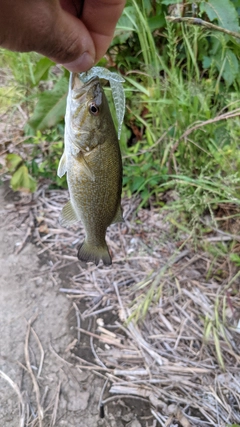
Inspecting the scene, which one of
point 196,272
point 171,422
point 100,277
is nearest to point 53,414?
point 171,422

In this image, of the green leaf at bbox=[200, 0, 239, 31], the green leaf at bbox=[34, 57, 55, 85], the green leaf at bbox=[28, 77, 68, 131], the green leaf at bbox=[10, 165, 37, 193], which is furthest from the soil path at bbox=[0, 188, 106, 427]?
the green leaf at bbox=[200, 0, 239, 31]

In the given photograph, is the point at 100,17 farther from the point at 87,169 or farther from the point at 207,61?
the point at 207,61

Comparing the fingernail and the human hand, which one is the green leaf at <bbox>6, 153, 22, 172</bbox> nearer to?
the human hand

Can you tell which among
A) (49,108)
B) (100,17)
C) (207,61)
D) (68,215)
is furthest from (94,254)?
(207,61)

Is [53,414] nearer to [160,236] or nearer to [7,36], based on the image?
[160,236]

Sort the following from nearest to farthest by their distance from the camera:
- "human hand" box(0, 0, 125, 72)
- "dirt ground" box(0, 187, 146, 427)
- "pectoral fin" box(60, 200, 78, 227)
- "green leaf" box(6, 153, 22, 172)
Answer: "human hand" box(0, 0, 125, 72), "pectoral fin" box(60, 200, 78, 227), "dirt ground" box(0, 187, 146, 427), "green leaf" box(6, 153, 22, 172)

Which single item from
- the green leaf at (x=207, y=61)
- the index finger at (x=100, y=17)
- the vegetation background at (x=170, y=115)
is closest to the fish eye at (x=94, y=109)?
the index finger at (x=100, y=17)
